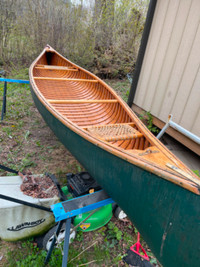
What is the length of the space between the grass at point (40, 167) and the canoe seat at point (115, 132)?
43.9 inches

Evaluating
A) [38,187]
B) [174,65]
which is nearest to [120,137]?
[38,187]

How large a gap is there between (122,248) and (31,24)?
27.6 ft

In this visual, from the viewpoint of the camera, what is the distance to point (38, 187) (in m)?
2.09

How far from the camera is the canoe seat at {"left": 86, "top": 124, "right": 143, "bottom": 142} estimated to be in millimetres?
2067

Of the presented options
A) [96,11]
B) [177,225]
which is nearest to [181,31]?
[177,225]

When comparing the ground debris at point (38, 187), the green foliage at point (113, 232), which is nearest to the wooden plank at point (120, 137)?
the ground debris at point (38, 187)

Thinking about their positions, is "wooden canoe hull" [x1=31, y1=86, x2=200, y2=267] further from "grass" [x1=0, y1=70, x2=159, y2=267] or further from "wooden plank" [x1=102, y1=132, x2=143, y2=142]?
"grass" [x1=0, y1=70, x2=159, y2=267]

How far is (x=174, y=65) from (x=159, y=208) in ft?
10.7

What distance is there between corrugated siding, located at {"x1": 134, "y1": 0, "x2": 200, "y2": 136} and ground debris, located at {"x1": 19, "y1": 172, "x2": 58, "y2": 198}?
2.59 m

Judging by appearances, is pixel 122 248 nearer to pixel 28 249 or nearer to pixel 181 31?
pixel 28 249

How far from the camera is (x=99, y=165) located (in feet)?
5.98

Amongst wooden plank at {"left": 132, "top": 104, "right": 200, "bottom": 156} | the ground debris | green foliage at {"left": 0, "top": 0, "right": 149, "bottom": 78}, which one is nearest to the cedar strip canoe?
the ground debris

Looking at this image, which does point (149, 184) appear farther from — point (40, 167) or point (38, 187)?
point (40, 167)

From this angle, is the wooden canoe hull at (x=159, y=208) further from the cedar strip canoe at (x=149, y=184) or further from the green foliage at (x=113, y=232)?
the green foliage at (x=113, y=232)
